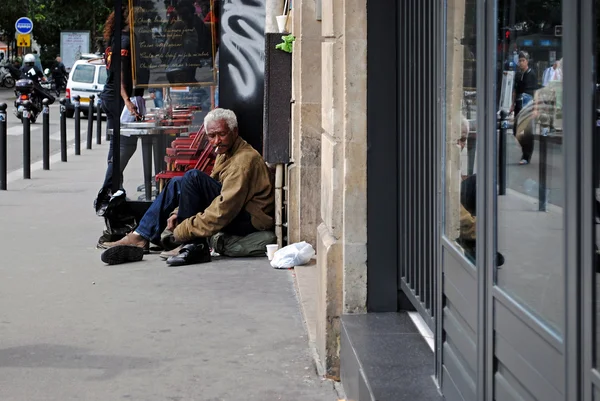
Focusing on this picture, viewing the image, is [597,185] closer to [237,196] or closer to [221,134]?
[237,196]

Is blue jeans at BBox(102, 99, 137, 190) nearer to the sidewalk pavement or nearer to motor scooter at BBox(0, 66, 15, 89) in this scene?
the sidewalk pavement

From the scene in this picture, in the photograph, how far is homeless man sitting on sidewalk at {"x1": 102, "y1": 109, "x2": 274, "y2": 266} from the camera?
8.27 metres

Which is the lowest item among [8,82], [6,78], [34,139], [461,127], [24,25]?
[34,139]

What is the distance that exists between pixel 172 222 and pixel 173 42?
2.19 m

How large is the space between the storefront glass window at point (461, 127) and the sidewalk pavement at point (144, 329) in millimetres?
1646

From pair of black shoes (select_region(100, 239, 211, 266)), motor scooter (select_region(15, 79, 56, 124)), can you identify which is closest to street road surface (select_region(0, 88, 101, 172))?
motor scooter (select_region(15, 79, 56, 124))

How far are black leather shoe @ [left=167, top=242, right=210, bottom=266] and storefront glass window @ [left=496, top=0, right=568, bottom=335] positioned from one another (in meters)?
5.42

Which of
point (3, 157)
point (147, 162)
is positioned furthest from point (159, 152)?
point (3, 157)

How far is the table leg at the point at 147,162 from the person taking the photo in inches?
403

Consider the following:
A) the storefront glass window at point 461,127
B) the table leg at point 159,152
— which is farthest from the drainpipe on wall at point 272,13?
the storefront glass window at point 461,127

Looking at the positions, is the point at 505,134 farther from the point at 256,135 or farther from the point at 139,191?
the point at 139,191

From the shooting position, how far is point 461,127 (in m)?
3.54

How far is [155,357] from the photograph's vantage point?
5590mm

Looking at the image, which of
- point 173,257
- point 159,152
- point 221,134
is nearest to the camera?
point 173,257
